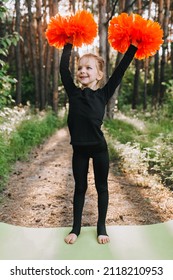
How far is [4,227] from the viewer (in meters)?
3.85

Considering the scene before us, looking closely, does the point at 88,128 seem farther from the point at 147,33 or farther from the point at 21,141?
the point at 21,141

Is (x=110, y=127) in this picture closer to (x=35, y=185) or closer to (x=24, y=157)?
(x=24, y=157)

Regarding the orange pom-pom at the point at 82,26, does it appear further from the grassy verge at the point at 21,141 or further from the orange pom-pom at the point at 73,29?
the grassy verge at the point at 21,141

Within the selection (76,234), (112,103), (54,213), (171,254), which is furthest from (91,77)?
(112,103)

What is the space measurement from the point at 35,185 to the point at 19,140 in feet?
6.85

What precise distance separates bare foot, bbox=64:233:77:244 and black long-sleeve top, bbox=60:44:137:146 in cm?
83

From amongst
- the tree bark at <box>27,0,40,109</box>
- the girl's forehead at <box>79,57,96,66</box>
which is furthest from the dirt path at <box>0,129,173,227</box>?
the tree bark at <box>27,0,40,109</box>

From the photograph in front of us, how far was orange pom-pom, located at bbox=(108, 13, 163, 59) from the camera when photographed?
339 cm

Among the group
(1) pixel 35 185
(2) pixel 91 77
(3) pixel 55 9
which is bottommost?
(1) pixel 35 185

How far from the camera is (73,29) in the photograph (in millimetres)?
3459

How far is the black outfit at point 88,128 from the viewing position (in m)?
3.41

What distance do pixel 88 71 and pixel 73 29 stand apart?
0.38 m

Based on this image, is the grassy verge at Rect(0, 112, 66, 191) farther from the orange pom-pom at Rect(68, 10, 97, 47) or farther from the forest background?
the orange pom-pom at Rect(68, 10, 97, 47)

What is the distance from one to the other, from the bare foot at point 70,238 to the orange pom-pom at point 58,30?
5.59ft
